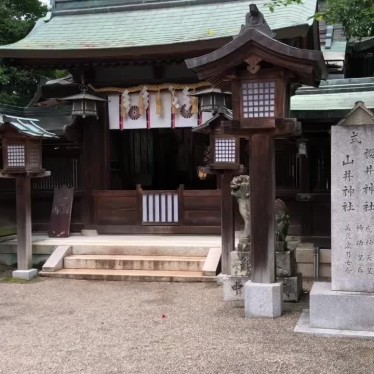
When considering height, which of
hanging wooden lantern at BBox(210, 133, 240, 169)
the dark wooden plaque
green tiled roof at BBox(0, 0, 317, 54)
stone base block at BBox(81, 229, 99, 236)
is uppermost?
green tiled roof at BBox(0, 0, 317, 54)

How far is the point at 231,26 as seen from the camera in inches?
428

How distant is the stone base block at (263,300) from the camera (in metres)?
6.35

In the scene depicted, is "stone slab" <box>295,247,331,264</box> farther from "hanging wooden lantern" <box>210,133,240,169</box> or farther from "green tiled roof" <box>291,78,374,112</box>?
"green tiled roof" <box>291,78,374,112</box>

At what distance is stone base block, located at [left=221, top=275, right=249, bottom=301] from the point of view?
289 inches

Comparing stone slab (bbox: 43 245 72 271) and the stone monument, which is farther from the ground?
the stone monument

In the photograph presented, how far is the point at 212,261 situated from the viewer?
9359 millimetres

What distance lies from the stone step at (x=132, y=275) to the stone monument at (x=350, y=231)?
339cm

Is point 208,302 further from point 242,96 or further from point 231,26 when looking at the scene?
point 231,26

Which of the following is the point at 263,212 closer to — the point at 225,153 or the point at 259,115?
the point at 259,115

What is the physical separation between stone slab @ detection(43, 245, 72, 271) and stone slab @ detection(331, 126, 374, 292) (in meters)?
5.83

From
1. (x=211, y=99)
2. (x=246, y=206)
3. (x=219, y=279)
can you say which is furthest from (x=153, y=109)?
(x=219, y=279)

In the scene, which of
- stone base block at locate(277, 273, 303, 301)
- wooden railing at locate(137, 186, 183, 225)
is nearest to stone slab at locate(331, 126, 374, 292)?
stone base block at locate(277, 273, 303, 301)

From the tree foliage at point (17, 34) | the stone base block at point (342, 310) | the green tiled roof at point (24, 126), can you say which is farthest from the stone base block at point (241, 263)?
the tree foliage at point (17, 34)

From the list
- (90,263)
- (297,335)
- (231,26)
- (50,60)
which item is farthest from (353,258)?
(50,60)
